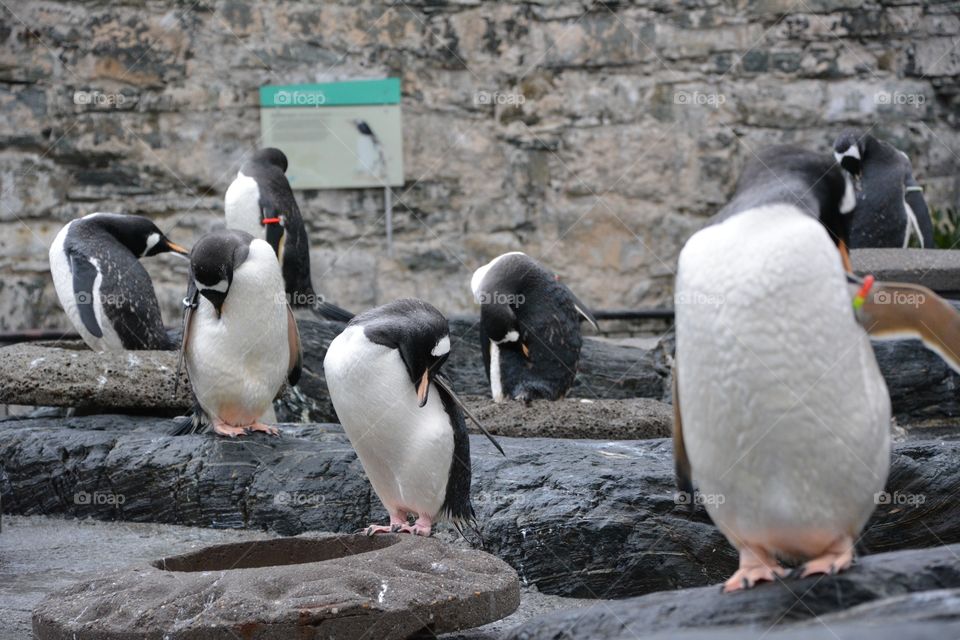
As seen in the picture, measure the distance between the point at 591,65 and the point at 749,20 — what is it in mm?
1197

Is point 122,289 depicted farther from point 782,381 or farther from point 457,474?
point 782,381

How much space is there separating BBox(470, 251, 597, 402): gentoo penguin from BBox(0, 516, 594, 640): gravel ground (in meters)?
1.50

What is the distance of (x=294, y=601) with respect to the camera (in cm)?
290

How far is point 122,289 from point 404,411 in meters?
2.81

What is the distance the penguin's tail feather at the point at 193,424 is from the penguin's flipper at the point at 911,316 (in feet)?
11.2

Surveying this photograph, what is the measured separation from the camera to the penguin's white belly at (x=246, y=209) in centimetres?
671

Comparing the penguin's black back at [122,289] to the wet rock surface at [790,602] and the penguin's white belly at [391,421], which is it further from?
the wet rock surface at [790,602]

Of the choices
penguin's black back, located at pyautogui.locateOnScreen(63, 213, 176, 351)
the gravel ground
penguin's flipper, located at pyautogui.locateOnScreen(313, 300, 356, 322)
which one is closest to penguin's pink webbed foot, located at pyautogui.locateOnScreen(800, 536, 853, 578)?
the gravel ground

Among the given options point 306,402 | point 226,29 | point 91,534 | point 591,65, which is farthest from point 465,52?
point 91,534

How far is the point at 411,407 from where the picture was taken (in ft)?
12.6

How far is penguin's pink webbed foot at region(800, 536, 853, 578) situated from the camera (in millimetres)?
2383

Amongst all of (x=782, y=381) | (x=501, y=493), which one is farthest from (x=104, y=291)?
(x=782, y=381)

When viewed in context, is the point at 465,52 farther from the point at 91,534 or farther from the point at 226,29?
the point at 91,534

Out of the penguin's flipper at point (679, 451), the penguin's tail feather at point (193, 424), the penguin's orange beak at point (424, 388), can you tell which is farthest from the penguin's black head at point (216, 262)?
the penguin's flipper at point (679, 451)
